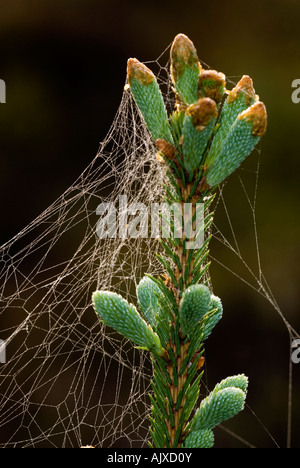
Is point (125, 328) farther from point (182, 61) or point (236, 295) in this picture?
point (236, 295)

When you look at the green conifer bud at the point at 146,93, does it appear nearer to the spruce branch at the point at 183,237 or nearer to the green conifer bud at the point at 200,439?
the spruce branch at the point at 183,237

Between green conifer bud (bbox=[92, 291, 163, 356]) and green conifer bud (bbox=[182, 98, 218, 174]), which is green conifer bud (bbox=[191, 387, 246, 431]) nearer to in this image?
green conifer bud (bbox=[92, 291, 163, 356])

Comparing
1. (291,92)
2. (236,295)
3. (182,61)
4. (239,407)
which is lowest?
(236,295)

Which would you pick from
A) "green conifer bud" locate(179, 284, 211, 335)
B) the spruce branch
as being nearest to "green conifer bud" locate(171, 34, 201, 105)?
the spruce branch

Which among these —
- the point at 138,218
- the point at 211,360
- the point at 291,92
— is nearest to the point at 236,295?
the point at 211,360

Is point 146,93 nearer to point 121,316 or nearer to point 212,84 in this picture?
point 212,84
